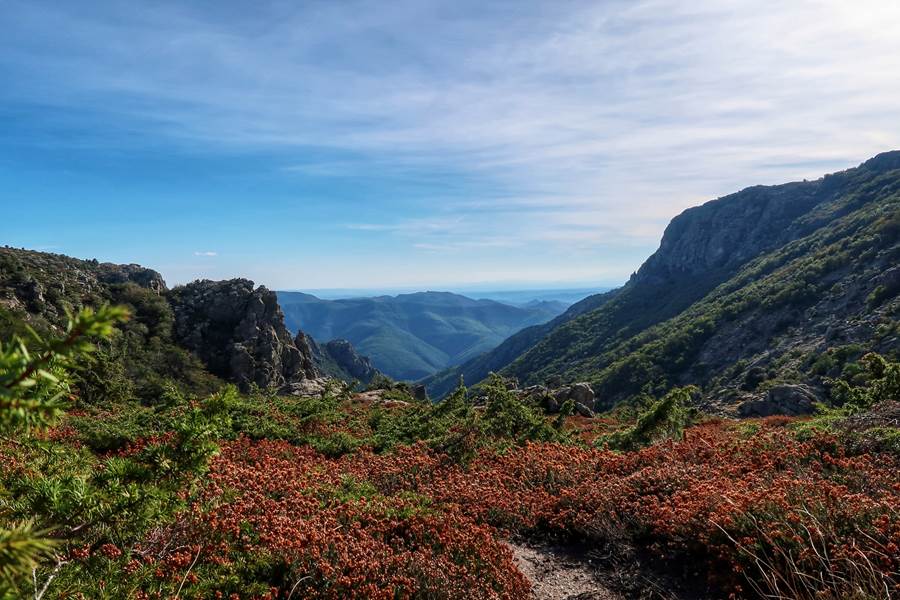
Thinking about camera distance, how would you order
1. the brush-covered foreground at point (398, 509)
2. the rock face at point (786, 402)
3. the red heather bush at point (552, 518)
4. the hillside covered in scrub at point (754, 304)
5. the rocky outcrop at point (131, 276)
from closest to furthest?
the brush-covered foreground at point (398, 509) < the red heather bush at point (552, 518) < the rock face at point (786, 402) < the hillside covered in scrub at point (754, 304) < the rocky outcrop at point (131, 276)

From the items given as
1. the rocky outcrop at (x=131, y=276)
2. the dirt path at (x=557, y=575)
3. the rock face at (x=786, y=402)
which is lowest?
the rock face at (x=786, y=402)

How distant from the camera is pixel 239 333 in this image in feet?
190

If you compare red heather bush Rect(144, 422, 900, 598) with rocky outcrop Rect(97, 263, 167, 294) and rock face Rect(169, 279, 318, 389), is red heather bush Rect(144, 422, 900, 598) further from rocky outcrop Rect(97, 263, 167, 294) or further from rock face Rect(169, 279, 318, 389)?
rocky outcrop Rect(97, 263, 167, 294)

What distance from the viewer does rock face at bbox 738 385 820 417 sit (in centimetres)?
2769

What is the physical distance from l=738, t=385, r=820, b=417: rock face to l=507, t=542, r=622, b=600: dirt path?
25822mm

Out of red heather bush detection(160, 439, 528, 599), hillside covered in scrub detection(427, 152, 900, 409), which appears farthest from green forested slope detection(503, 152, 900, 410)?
red heather bush detection(160, 439, 528, 599)

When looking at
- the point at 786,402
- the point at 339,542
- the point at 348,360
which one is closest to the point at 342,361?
the point at 348,360

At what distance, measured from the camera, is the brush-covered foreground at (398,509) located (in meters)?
3.09

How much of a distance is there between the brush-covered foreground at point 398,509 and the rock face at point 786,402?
19.3 metres

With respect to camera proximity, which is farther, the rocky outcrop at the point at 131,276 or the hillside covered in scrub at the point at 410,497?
the rocky outcrop at the point at 131,276

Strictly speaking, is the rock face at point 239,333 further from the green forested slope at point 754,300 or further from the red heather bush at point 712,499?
the green forested slope at point 754,300

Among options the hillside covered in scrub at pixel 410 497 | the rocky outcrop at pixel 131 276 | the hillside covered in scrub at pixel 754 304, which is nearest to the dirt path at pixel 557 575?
the hillside covered in scrub at pixel 410 497

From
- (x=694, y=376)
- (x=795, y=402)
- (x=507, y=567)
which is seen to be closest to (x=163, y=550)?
(x=507, y=567)

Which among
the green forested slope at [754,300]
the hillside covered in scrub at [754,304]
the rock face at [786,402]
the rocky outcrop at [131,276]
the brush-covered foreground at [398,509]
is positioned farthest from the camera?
the rocky outcrop at [131,276]
